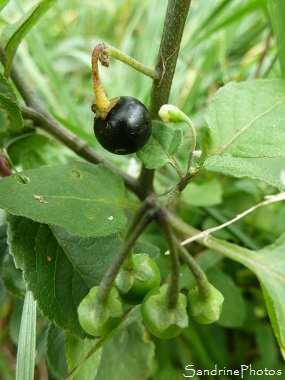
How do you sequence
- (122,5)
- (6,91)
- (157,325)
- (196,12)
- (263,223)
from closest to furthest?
(157,325) → (6,91) → (263,223) → (196,12) → (122,5)

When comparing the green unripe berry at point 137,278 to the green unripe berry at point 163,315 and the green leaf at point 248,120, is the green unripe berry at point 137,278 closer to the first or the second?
the green unripe berry at point 163,315

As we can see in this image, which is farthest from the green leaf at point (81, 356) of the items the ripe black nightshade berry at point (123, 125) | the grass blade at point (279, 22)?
the grass blade at point (279, 22)

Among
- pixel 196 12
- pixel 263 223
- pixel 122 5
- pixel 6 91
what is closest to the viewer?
pixel 6 91

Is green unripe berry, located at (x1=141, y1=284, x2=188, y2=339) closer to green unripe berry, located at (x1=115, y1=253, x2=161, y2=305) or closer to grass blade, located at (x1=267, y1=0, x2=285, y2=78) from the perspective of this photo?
green unripe berry, located at (x1=115, y1=253, x2=161, y2=305)

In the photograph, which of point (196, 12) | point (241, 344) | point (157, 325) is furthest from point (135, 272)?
point (196, 12)

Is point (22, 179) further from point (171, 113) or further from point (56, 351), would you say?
point (56, 351)

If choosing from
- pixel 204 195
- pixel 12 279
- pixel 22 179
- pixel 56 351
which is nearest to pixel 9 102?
pixel 22 179

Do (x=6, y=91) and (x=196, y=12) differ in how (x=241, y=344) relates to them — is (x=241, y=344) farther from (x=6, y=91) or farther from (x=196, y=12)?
(x=196, y=12)

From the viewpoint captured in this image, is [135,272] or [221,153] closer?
[135,272]
